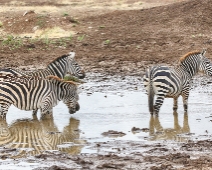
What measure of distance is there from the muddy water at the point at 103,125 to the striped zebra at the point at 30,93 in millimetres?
415

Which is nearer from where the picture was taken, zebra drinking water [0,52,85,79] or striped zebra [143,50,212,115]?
striped zebra [143,50,212,115]

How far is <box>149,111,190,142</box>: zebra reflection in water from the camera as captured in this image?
12.0 meters

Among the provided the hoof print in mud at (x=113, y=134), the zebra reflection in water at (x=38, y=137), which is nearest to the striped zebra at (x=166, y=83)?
the hoof print in mud at (x=113, y=134)

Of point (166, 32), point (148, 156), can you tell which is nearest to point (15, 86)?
point (148, 156)

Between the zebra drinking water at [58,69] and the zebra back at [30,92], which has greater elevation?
the zebra drinking water at [58,69]

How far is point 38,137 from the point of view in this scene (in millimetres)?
12266

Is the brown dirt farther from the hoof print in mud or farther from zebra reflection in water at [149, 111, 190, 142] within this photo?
the hoof print in mud

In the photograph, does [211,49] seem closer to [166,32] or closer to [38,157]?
[166,32]

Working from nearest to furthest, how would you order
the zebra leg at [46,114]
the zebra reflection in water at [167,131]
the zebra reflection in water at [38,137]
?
the zebra reflection in water at [38,137] < the zebra reflection in water at [167,131] < the zebra leg at [46,114]

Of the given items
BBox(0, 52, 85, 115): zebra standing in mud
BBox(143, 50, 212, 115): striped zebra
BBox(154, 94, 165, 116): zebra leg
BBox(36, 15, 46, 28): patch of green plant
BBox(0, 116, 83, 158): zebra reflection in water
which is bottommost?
BBox(0, 116, 83, 158): zebra reflection in water

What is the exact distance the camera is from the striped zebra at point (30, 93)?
13.5m

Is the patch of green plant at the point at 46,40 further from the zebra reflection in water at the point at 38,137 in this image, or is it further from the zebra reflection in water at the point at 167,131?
the zebra reflection in water at the point at 167,131

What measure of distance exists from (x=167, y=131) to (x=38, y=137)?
9.50 feet

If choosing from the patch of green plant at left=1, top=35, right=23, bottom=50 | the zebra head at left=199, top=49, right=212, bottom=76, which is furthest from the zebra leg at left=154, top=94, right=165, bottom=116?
the patch of green plant at left=1, top=35, right=23, bottom=50
